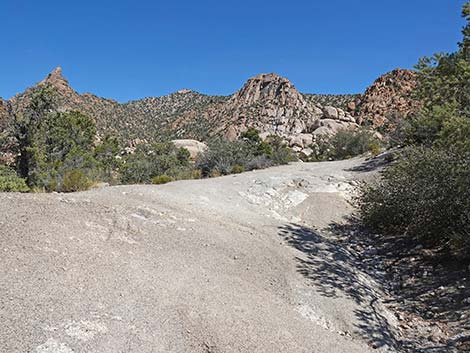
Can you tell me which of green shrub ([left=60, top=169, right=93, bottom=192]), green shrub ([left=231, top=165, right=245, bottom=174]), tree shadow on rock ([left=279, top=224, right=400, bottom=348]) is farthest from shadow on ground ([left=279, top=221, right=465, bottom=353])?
green shrub ([left=231, top=165, right=245, bottom=174])

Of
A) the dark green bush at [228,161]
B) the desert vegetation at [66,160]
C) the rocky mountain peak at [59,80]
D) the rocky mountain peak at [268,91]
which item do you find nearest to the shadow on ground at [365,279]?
the desert vegetation at [66,160]

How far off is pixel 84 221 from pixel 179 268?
6.27ft

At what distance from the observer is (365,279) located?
777 cm

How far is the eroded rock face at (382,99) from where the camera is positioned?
63.0 meters

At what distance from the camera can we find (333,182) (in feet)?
52.3

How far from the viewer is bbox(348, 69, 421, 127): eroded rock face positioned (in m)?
63.0

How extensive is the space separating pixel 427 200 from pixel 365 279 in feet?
8.81

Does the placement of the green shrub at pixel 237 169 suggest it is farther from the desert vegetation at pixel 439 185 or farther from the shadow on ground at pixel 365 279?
the shadow on ground at pixel 365 279

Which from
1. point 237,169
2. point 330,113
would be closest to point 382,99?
point 330,113

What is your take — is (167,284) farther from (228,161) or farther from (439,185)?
(228,161)

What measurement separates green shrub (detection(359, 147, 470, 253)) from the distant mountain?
1639 inches

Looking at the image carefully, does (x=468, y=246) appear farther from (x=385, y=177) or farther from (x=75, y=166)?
(x=75, y=166)

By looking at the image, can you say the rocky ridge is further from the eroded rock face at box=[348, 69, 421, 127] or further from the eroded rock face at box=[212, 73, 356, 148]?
the eroded rock face at box=[348, 69, 421, 127]

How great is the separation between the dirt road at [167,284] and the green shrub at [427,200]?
6.92 ft
